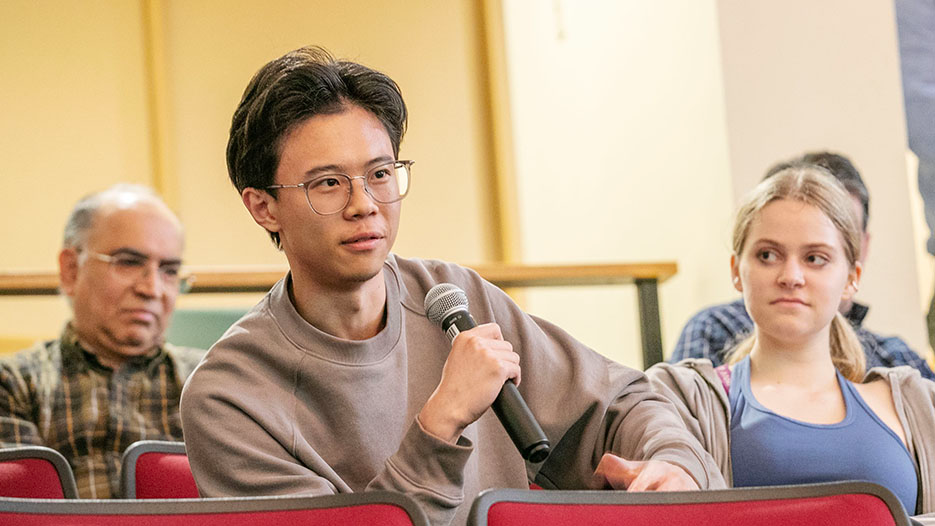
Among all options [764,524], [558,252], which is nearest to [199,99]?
[558,252]

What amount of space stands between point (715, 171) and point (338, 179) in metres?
2.18

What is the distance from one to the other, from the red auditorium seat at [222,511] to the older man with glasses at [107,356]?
3.93ft

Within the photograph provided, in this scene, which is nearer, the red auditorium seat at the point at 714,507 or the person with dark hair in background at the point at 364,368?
the red auditorium seat at the point at 714,507

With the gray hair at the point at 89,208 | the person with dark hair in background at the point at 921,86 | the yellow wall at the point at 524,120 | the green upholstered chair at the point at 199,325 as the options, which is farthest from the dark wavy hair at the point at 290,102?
the person with dark hair in background at the point at 921,86

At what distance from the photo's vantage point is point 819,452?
1.61 metres

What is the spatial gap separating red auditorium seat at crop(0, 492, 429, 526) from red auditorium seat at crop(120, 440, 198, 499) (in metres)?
0.63

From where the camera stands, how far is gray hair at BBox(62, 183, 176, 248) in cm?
251

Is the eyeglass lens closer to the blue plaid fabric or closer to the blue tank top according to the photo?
the blue tank top

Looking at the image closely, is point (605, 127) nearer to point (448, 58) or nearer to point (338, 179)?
point (448, 58)

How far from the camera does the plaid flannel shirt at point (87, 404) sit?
7.16ft

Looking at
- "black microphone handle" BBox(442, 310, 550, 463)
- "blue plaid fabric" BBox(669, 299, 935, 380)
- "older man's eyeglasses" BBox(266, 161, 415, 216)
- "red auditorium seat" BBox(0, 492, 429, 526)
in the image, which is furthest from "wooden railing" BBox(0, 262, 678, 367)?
"red auditorium seat" BBox(0, 492, 429, 526)

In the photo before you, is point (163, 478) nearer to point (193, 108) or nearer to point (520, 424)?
point (520, 424)

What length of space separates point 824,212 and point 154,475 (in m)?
1.10

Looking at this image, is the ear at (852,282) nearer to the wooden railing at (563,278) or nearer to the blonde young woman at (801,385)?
the blonde young woman at (801,385)
